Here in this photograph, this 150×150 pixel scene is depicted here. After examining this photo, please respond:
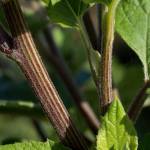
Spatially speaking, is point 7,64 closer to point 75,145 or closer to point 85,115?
point 85,115

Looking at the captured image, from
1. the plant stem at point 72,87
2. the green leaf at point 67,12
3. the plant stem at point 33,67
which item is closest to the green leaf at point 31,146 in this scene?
the plant stem at point 33,67

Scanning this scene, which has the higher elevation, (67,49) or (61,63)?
(61,63)

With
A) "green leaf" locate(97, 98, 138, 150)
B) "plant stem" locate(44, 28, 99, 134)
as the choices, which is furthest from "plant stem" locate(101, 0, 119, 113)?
"plant stem" locate(44, 28, 99, 134)

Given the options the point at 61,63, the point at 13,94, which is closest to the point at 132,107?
the point at 61,63

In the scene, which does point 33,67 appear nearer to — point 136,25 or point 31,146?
point 31,146

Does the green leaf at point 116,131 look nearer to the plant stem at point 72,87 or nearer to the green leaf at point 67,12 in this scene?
the green leaf at point 67,12

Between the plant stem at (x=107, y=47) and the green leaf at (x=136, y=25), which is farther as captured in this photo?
the green leaf at (x=136, y=25)
